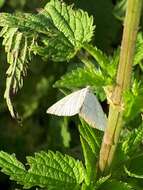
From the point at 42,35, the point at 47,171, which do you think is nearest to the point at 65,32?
the point at 42,35

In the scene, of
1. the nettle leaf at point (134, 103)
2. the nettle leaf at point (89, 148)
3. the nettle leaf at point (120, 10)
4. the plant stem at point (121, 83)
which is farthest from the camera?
the nettle leaf at point (120, 10)

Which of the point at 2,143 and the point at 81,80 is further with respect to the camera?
the point at 2,143

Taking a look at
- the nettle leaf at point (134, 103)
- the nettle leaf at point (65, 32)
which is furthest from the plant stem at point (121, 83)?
the nettle leaf at point (65, 32)

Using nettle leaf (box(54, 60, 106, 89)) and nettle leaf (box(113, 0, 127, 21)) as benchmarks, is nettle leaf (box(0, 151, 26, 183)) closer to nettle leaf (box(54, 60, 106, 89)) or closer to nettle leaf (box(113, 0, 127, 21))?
nettle leaf (box(54, 60, 106, 89))

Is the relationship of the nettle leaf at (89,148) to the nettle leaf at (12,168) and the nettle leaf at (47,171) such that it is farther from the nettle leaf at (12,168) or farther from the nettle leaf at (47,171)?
the nettle leaf at (12,168)

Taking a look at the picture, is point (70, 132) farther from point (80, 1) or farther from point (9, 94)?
point (9, 94)

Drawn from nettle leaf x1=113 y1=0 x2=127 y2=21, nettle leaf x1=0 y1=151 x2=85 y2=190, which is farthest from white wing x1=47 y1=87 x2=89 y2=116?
nettle leaf x1=113 y1=0 x2=127 y2=21

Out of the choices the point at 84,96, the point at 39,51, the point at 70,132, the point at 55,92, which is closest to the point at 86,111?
the point at 84,96
